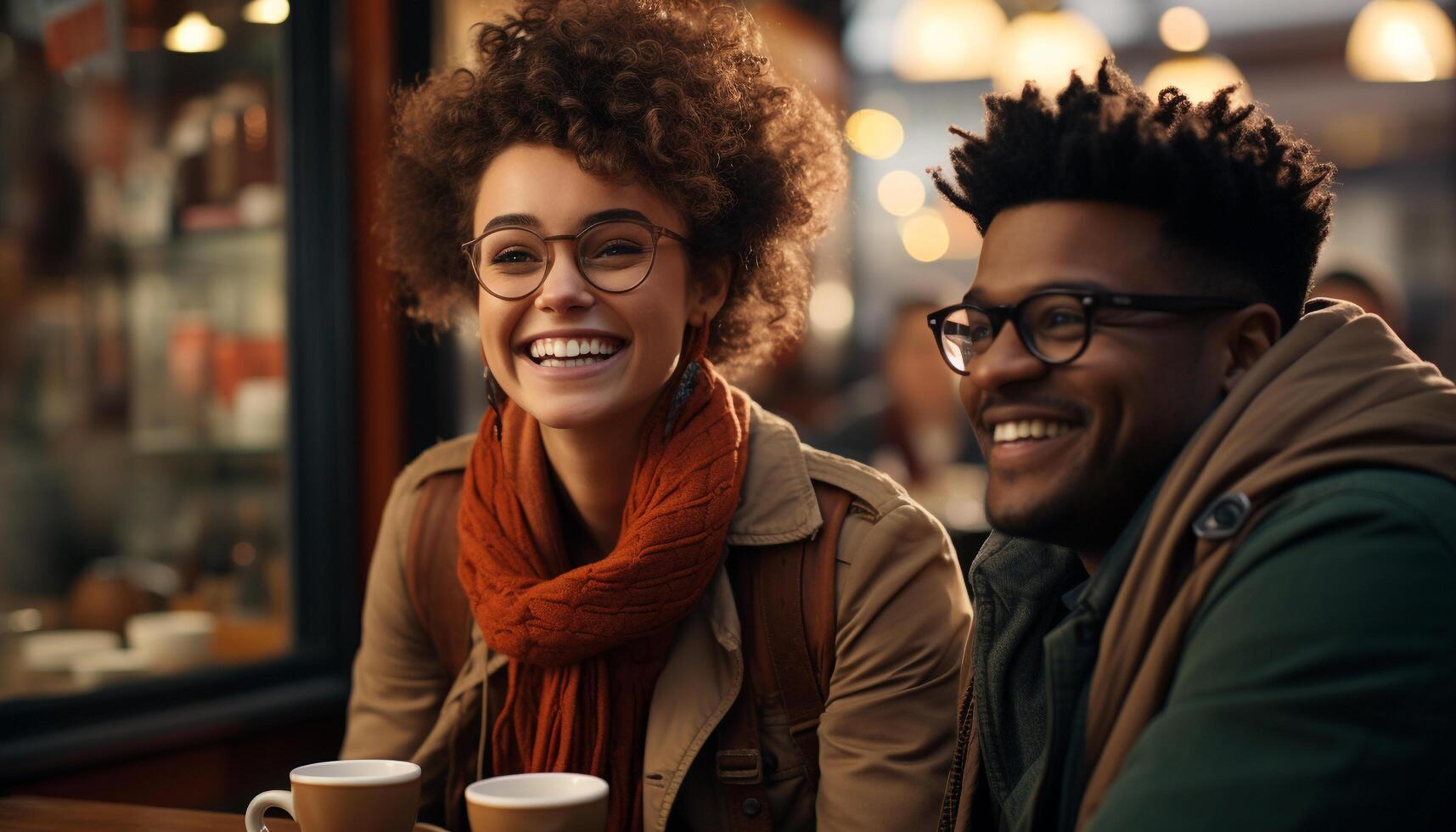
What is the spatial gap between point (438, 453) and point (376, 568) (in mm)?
225

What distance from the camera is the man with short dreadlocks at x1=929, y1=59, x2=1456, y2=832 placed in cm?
112

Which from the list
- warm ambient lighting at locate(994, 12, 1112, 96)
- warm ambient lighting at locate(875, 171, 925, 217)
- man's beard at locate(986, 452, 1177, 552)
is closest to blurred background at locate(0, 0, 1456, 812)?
man's beard at locate(986, 452, 1177, 552)

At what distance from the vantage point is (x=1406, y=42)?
197 inches

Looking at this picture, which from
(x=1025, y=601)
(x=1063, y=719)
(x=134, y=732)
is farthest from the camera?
(x=134, y=732)

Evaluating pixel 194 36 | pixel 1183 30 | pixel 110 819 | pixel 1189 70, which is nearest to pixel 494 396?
pixel 110 819

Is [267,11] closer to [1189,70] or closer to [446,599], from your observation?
[446,599]

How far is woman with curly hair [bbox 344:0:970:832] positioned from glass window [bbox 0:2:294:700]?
4.27 feet

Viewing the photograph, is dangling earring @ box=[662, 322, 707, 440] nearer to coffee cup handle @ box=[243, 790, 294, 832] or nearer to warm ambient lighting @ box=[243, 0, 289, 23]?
coffee cup handle @ box=[243, 790, 294, 832]

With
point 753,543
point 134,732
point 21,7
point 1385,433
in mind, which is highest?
point 21,7

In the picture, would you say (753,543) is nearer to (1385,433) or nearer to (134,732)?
(1385,433)

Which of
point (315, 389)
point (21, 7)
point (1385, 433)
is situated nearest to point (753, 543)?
point (1385, 433)

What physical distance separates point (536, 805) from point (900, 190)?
833 centimetres

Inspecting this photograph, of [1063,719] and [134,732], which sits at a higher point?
[1063,719]

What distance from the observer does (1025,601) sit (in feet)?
5.47
